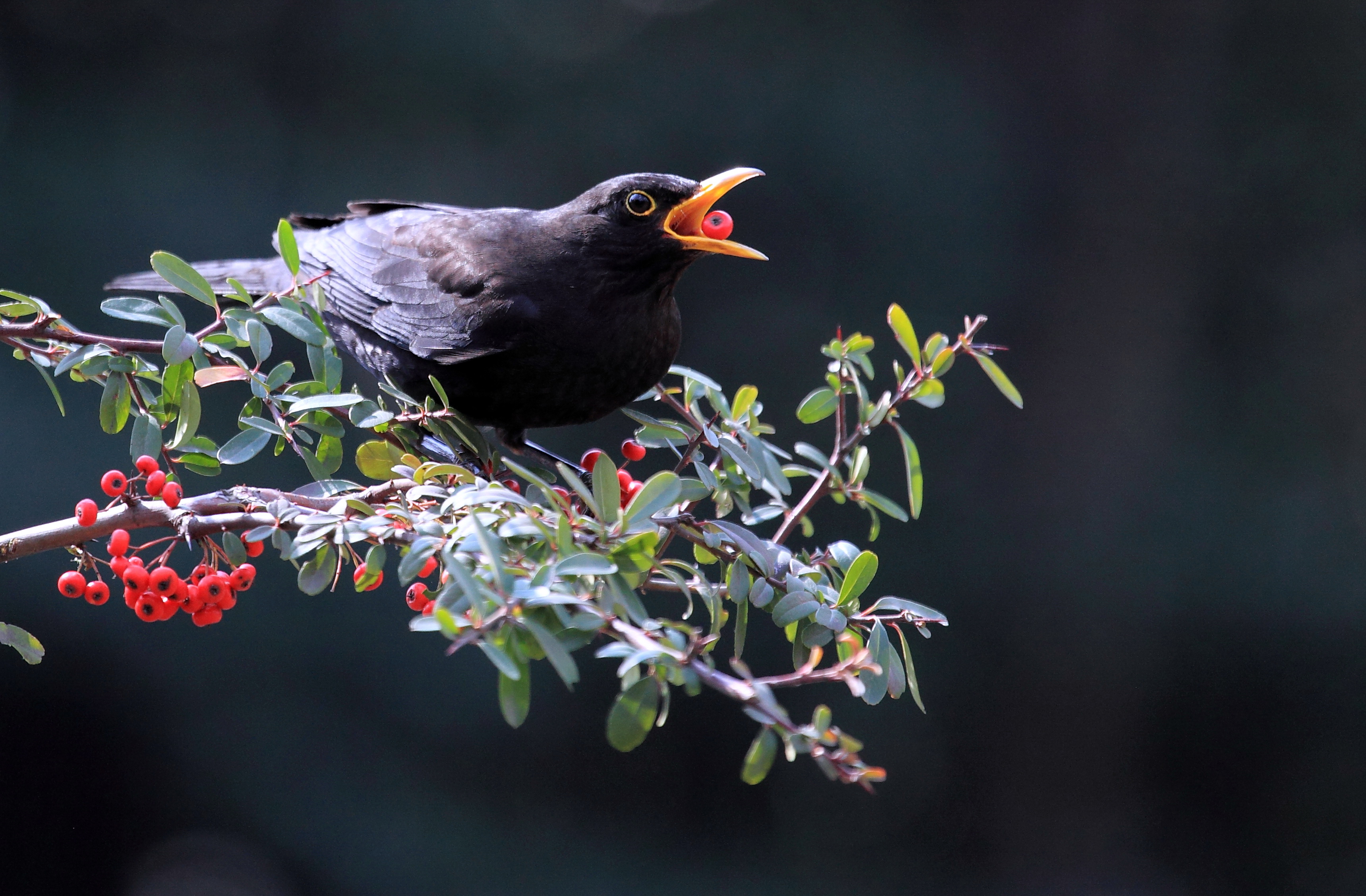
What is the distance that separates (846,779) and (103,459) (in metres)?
3.97

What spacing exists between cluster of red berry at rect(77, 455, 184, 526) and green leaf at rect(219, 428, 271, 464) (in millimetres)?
103

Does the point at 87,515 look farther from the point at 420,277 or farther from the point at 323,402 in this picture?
the point at 420,277

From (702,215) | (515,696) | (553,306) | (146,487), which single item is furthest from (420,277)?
(515,696)

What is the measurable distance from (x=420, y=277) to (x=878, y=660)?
64.0 inches

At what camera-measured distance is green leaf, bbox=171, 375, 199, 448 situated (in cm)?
171

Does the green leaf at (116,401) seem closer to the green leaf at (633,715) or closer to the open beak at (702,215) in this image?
the green leaf at (633,715)

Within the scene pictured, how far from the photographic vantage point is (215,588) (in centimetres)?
164

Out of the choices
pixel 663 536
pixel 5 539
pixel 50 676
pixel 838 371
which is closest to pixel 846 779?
pixel 663 536

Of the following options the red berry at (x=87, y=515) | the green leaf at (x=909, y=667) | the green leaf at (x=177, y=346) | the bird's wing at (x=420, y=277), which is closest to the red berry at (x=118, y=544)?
the red berry at (x=87, y=515)

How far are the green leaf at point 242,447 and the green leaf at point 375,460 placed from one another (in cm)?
15

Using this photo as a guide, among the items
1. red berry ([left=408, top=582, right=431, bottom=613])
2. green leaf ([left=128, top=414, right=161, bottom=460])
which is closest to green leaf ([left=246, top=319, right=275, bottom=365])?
green leaf ([left=128, top=414, right=161, bottom=460])

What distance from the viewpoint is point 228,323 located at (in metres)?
1.78

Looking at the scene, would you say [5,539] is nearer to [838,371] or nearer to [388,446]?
[388,446]

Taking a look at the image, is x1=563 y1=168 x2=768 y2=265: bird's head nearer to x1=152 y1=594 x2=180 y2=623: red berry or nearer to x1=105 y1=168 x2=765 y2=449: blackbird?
x1=105 y1=168 x2=765 y2=449: blackbird
